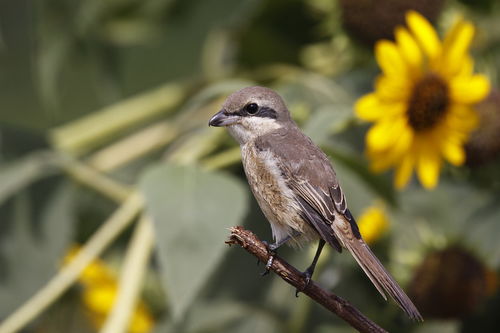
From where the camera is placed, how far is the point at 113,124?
3281mm

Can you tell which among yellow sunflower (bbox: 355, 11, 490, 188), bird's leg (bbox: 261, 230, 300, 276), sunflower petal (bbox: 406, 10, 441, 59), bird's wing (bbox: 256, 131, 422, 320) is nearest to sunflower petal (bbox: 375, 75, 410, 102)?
yellow sunflower (bbox: 355, 11, 490, 188)

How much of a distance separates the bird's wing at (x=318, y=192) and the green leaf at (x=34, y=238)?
3.36ft

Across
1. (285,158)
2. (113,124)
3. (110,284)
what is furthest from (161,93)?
(285,158)

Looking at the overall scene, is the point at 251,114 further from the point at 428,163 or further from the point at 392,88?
the point at 428,163

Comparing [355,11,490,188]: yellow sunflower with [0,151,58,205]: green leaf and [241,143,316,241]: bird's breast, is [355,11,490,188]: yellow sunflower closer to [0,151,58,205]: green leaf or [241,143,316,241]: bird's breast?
[241,143,316,241]: bird's breast

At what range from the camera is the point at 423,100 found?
264 cm

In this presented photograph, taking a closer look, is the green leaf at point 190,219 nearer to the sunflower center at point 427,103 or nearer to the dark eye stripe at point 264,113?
the dark eye stripe at point 264,113

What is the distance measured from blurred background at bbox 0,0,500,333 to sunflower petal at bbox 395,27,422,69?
0.69 ft

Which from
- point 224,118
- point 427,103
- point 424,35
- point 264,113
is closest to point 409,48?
point 424,35

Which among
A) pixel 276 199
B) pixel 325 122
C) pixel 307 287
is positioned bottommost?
pixel 307 287

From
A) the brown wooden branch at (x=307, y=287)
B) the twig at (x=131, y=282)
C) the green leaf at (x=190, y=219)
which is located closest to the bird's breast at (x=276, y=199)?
the brown wooden branch at (x=307, y=287)

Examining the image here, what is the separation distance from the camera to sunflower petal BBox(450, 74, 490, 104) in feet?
8.48

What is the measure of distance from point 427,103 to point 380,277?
1021 mm

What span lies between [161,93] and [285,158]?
1.44 m
